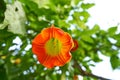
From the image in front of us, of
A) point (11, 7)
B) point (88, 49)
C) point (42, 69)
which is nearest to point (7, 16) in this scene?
point (11, 7)

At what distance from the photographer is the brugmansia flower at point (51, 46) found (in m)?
1.31


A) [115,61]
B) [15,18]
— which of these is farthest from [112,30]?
[15,18]

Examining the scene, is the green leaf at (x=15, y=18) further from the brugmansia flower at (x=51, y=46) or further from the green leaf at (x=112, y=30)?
the green leaf at (x=112, y=30)

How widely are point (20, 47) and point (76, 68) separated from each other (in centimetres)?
38

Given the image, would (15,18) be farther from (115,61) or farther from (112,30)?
(115,61)

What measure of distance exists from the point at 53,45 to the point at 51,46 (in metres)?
0.02

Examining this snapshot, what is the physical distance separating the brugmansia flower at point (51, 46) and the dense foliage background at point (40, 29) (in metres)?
0.10

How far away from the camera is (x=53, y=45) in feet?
4.91

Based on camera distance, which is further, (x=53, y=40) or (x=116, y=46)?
(x=116, y=46)

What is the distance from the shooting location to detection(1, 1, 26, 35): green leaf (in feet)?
3.97

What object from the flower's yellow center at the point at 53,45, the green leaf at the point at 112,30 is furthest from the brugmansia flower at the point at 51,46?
the green leaf at the point at 112,30

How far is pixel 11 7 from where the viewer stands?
127cm

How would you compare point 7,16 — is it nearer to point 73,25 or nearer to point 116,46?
point 73,25

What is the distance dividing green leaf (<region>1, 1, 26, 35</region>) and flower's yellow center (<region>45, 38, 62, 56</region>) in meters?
0.18
